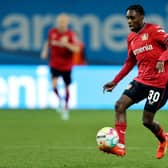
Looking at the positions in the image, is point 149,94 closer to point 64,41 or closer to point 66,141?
point 66,141

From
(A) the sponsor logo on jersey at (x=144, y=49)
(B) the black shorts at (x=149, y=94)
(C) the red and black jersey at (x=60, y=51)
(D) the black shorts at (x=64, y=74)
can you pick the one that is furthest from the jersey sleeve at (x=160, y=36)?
(D) the black shorts at (x=64, y=74)

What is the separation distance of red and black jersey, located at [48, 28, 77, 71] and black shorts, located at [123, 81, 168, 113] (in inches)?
307

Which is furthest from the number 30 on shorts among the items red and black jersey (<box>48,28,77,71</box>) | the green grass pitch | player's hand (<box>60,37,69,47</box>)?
red and black jersey (<box>48,28,77,71</box>)

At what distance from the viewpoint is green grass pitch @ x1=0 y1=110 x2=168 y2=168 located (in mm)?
9641

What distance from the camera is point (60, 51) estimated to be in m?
17.8

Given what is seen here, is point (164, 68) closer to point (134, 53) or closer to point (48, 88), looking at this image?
point (134, 53)

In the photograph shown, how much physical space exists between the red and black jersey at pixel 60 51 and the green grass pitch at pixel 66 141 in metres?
1.15

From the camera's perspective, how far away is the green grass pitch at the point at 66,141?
9641 mm

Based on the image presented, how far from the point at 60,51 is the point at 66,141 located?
573cm

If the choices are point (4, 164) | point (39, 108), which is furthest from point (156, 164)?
point (39, 108)

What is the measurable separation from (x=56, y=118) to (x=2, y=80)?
9.41 ft

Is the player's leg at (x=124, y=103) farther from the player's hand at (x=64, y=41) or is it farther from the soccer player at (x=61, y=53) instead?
the player's hand at (x=64, y=41)

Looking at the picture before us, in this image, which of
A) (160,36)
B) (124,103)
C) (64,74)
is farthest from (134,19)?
(64,74)

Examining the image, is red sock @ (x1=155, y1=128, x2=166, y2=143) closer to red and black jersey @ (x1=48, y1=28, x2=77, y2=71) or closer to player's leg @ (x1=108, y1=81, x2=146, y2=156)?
player's leg @ (x1=108, y1=81, x2=146, y2=156)
